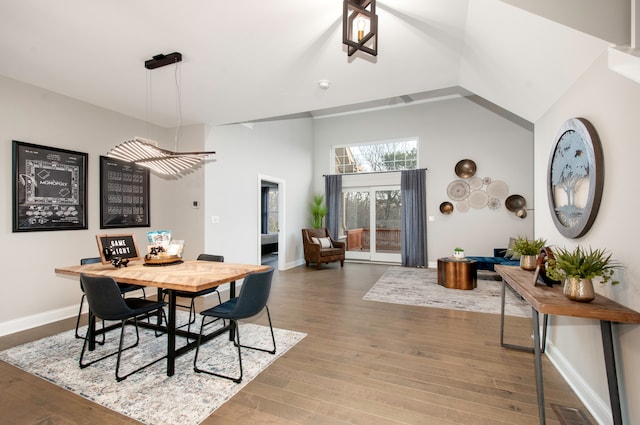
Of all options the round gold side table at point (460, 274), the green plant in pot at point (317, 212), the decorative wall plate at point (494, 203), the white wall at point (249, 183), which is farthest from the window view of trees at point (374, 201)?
the round gold side table at point (460, 274)

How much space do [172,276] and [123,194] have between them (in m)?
2.62

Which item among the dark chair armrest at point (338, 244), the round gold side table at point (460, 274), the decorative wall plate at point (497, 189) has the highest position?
the decorative wall plate at point (497, 189)

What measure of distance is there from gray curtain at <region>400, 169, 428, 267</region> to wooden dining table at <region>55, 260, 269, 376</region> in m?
5.24

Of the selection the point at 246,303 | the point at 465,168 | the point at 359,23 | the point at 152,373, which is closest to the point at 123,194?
the point at 152,373

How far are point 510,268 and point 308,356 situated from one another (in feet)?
6.71

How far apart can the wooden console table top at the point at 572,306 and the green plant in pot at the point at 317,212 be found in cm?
582

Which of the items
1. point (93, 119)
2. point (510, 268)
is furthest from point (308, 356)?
point (93, 119)

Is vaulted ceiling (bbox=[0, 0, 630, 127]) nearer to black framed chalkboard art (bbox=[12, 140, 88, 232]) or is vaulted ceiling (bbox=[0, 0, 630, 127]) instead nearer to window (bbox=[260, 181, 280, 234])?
black framed chalkboard art (bbox=[12, 140, 88, 232])

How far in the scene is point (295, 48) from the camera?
2.60 metres

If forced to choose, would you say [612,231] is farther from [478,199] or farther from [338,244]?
[338,244]

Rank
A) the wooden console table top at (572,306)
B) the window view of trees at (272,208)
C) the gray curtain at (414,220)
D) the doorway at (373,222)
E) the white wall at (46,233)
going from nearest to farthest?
the wooden console table top at (572,306) → the white wall at (46,233) → the gray curtain at (414,220) → the doorway at (373,222) → the window view of trees at (272,208)

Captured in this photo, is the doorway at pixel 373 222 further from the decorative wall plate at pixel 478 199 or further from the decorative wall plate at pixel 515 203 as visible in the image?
the decorative wall plate at pixel 515 203

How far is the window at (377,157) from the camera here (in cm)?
755

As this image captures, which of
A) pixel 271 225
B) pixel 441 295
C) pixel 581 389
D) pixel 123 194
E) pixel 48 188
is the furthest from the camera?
pixel 271 225
